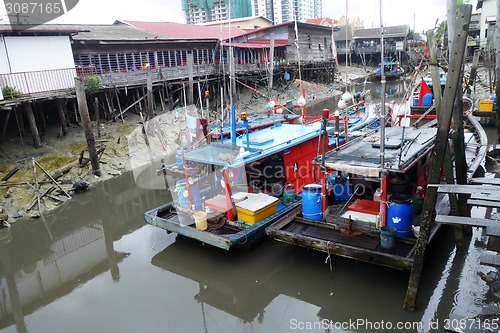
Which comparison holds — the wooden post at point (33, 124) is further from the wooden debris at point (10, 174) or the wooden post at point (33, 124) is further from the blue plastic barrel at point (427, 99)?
the blue plastic barrel at point (427, 99)

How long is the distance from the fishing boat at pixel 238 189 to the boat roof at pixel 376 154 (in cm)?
70

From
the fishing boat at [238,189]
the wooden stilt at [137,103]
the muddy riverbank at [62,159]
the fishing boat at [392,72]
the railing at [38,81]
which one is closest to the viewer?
the fishing boat at [238,189]

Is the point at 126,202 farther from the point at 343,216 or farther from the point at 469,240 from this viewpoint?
the point at 469,240

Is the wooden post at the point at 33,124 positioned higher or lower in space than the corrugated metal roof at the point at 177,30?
lower

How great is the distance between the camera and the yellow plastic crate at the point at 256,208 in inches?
355

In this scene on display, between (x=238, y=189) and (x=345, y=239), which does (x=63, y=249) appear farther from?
(x=345, y=239)

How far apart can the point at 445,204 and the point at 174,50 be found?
2511 cm

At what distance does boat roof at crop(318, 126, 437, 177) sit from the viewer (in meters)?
7.33

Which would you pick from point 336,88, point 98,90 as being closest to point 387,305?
point 98,90

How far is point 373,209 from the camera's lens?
8.49 metres

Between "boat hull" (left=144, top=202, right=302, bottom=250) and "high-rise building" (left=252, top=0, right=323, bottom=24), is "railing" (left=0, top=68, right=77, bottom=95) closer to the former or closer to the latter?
"boat hull" (left=144, top=202, right=302, bottom=250)

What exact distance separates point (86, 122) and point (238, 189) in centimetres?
897

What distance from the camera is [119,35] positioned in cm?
2620

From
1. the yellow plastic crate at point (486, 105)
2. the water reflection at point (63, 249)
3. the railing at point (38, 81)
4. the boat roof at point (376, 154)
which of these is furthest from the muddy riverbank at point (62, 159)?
the yellow plastic crate at point (486, 105)
